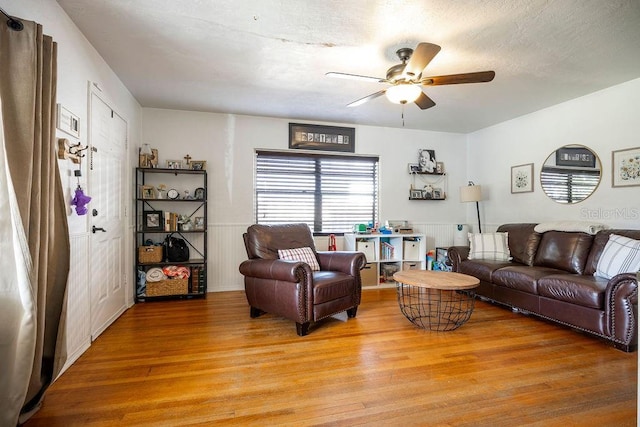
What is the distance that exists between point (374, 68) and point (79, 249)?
2.91 metres

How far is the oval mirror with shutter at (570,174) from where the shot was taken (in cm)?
356

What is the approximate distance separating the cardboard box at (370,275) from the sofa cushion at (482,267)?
44.7 inches

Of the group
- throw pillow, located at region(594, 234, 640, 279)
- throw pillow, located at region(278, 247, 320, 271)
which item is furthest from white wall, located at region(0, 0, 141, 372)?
throw pillow, located at region(594, 234, 640, 279)

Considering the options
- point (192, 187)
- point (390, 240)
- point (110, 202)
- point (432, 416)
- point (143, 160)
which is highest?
point (143, 160)

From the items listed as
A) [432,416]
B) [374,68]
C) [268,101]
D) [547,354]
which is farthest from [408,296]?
[268,101]

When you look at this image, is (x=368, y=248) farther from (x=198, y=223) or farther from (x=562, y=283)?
(x=198, y=223)

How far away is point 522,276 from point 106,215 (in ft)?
13.6

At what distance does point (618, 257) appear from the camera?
274 cm

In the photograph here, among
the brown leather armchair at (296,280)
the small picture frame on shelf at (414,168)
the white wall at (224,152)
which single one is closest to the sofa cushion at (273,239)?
the brown leather armchair at (296,280)

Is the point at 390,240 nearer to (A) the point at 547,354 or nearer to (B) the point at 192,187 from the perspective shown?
(A) the point at 547,354

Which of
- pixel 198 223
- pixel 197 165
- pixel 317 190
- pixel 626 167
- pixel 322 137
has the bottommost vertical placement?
pixel 198 223

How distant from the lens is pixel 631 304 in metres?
2.35

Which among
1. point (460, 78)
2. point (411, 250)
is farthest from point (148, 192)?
point (411, 250)

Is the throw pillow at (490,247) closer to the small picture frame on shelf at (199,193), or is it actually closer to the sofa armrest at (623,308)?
the sofa armrest at (623,308)
